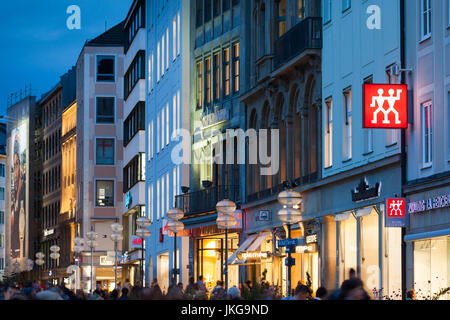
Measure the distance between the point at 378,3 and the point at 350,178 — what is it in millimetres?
5586

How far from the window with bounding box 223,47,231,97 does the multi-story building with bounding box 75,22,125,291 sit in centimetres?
4521

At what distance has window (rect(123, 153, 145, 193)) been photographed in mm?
75312

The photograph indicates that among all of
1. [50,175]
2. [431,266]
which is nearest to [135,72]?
[50,175]

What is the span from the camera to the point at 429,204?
94.5 ft

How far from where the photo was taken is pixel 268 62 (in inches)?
1795

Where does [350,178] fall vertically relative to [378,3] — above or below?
below

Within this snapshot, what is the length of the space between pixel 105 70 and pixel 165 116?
3683 centimetres

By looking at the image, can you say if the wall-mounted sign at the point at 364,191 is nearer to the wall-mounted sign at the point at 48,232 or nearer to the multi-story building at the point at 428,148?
the multi-story building at the point at 428,148

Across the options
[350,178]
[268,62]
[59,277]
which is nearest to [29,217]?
[59,277]

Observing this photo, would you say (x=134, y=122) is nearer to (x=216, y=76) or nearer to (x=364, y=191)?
(x=216, y=76)

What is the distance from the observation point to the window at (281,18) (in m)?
45.3

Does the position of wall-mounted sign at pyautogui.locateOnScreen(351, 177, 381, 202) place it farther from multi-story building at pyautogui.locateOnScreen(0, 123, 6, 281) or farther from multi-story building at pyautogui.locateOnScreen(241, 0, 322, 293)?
multi-story building at pyautogui.locateOnScreen(0, 123, 6, 281)

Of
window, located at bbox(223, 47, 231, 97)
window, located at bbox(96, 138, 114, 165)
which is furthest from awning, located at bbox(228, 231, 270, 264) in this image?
window, located at bbox(96, 138, 114, 165)
